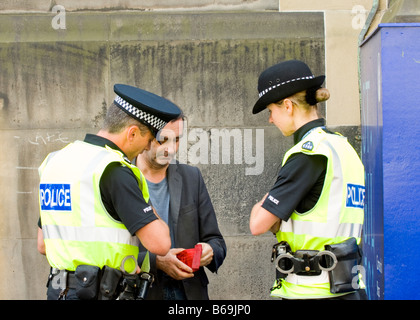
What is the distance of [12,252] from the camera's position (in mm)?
5004

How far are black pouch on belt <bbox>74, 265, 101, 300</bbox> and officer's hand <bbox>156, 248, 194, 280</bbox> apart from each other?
0.64 m

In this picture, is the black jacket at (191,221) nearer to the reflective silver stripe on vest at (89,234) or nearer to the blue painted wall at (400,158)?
the reflective silver stripe on vest at (89,234)

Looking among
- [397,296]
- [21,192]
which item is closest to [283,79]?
[397,296]

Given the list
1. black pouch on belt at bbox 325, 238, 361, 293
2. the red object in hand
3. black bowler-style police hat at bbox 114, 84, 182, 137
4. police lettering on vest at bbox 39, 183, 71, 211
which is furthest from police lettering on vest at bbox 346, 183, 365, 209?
police lettering on vest at bbox 39, 183, 71, 211

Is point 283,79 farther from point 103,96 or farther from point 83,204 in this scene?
point 103,96

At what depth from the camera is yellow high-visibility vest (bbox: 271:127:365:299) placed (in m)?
2.78

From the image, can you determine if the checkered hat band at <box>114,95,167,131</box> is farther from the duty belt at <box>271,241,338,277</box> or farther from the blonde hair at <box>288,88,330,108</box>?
the duty belt at <box>271,241,338,277</box>

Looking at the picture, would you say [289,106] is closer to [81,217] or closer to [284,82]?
[284,82]

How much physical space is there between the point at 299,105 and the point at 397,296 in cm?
158

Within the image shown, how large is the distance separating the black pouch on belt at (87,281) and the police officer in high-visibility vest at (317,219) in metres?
0.86

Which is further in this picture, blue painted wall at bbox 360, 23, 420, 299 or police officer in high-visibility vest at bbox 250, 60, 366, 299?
blue painted wall at bbox 360, 23, 420, 299

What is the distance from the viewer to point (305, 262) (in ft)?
9.13

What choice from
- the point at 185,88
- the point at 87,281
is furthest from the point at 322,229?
the point at 185,88

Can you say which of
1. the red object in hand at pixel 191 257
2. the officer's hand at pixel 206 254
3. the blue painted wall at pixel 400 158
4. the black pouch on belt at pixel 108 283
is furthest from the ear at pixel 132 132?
the blue painted wall at pixel 400 158
